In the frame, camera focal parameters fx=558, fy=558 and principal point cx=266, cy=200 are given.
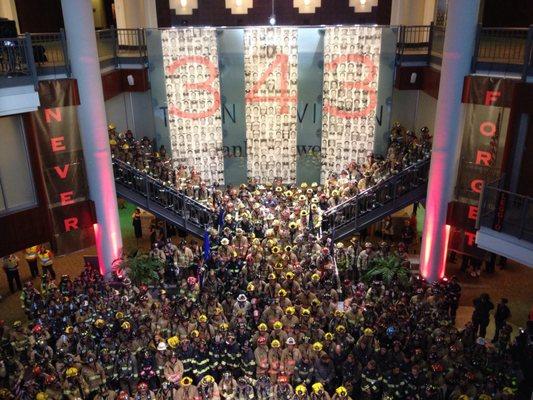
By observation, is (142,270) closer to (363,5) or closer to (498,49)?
(498,49)

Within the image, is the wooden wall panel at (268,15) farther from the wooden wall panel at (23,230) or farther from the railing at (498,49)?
the wooden wall panel at (23,230)

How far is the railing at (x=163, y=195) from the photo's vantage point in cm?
1753

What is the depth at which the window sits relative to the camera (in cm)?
1460

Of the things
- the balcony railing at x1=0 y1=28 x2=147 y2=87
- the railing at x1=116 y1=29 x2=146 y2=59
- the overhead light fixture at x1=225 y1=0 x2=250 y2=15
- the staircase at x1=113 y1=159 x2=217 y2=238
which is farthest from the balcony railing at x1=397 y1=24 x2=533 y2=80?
the balcony railing at x1=0 y1=28 x2=147 y2=87

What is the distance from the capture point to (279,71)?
67.7 feet

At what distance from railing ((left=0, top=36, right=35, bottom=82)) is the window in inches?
47.5

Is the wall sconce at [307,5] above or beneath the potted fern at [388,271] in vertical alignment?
above

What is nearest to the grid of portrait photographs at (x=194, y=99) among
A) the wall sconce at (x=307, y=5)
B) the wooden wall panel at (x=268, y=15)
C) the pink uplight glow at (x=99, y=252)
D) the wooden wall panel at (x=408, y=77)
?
the wooden wall panel at (x=268, y=15)

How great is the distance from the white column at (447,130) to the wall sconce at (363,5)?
377 inches

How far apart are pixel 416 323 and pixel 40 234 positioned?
10443 millimetres

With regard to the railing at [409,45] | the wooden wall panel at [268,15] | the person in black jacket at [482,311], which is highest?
the wooden wall panel at [268,15]

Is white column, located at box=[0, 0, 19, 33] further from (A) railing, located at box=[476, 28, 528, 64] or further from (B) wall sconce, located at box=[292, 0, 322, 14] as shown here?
(A) railing, located at box=[476, 28, 528, 64]

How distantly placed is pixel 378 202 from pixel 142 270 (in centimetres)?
756

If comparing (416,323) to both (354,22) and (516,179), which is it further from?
(354,22)
